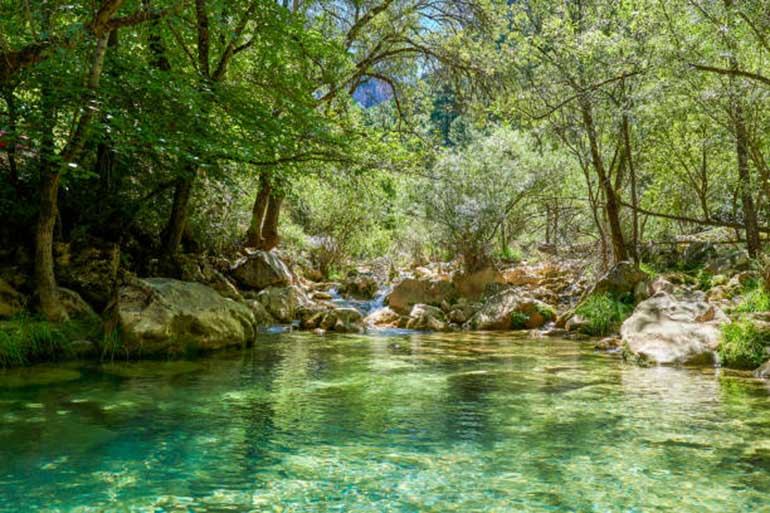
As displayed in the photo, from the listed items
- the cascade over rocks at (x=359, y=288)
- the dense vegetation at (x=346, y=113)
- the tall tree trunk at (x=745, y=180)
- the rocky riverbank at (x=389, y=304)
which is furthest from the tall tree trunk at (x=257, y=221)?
the tall tree trunk at (x=745, y=180)

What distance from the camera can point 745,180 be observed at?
12.6 metres

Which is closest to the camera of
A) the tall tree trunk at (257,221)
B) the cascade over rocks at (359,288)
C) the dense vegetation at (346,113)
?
the dense vegetation at (346,113)

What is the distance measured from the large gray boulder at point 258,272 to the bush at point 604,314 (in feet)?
26.0

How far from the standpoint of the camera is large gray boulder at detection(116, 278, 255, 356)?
849 cm

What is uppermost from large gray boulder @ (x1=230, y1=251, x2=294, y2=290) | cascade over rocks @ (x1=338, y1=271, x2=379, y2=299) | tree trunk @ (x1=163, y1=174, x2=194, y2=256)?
tree trunk @ (x1=163, y1=174, x2=194, y2=256)

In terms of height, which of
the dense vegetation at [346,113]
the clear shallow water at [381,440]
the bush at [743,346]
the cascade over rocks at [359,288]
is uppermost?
the dense vegetation at [346,113]

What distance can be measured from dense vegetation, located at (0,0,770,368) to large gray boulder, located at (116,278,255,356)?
101 cm

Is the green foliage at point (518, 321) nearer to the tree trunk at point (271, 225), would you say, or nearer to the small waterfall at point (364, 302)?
the small waterfall at point (364, 302)

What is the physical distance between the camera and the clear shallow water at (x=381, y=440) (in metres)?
3.53

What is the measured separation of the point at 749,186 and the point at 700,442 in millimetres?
10017

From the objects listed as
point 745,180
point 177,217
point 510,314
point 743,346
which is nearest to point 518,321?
point 510,314

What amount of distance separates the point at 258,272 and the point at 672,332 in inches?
413

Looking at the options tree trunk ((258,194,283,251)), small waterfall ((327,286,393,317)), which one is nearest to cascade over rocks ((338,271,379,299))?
small waterfall ((327,286,393,317))

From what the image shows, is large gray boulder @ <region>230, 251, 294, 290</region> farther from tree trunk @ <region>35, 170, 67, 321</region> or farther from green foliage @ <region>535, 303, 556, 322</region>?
tree trunk @ <region>35, 170, 67, 321</region>
